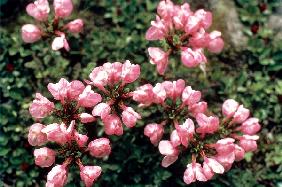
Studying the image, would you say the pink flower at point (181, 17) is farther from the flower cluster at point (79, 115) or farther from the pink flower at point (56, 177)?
the pink flower at point (56, 177)

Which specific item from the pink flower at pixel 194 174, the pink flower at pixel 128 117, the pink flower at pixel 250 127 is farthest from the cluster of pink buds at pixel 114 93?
the pink flower at pixel 250 127

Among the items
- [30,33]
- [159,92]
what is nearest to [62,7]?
[30,33]

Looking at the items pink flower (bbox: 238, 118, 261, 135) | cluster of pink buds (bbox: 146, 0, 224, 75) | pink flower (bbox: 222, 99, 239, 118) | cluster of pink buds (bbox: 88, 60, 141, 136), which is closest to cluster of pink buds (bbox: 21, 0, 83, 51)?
cluster of pink buds (bbox: 88, 60, 141, 136)

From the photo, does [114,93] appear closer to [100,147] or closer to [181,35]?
[100,147]

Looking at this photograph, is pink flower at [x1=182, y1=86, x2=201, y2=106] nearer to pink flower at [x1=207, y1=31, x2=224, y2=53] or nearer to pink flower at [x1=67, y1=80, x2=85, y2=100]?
pink flower at [x1=207, y1=31, x2=224, y2=53]

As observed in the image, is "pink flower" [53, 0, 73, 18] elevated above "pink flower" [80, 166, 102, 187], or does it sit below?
above

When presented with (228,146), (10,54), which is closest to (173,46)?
(228,146)
